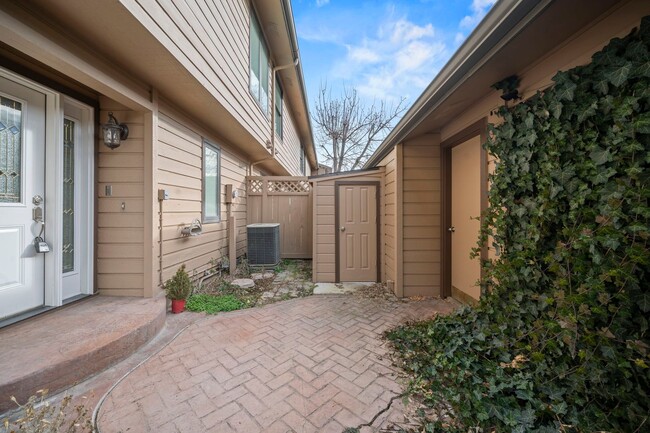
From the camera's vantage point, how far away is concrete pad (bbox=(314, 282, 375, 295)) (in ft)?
13.4

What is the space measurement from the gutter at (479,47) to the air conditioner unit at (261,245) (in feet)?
11.7

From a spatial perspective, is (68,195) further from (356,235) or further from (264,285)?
(356,235)

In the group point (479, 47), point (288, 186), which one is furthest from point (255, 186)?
point (479, 47)

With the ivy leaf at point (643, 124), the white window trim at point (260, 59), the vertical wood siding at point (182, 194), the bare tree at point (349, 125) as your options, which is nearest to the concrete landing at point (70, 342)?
the vertical wood siding at point (182, 194)

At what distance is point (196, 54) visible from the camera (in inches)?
114

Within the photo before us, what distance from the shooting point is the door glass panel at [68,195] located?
8.89 ft

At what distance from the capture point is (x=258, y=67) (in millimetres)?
5328

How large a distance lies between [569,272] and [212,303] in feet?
12.0

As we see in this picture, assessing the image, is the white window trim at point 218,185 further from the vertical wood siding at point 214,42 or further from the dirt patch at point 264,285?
the dirt patch at point 264,285

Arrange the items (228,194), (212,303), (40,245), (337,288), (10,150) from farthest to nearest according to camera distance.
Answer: (228,194) → (337,288) → (212,303) → (40,245) → (10,150)

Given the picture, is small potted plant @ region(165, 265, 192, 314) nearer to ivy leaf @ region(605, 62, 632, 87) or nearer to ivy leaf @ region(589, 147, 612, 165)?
ivy leaf @ region(589, 147, 612, 165)

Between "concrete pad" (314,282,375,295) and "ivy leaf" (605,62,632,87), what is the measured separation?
3.56 meters

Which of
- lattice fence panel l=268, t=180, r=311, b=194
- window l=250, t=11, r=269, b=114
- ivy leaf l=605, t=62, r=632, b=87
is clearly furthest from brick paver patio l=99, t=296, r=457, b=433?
window l=250, t=11, r=269, b=114

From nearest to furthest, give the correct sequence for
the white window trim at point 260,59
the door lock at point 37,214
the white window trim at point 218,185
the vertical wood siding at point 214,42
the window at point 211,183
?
1. the vertical wood siding at point 214,42
2. the door lock at point 37,214
3. the white window trim at point 218,185
4. the window at point 211,183
5. the white window trim at point 260,59
